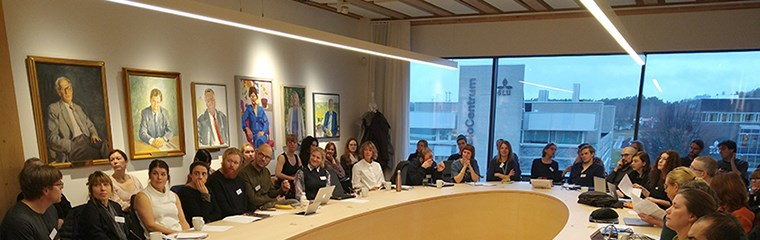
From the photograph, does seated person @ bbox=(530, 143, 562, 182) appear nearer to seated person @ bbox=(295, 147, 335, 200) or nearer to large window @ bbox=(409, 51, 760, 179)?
large window @ bbox=(409, 51, 760, 179)

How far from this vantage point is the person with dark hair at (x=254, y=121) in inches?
227

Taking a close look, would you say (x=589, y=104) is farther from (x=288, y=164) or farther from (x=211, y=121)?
(x=211, y=121)

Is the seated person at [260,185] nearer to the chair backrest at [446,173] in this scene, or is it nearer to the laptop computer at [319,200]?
the laptop computer at [319,200]

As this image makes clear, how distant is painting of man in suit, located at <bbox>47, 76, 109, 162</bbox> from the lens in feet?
12.4

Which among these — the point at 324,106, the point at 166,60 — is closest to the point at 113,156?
the point at 166,60

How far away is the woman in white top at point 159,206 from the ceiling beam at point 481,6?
4663 millimetres

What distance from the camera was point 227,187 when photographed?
4.02m

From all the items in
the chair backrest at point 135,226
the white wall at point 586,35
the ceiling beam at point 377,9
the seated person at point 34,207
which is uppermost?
the ceiling beam at point 377,9

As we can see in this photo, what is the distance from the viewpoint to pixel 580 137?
7.38m

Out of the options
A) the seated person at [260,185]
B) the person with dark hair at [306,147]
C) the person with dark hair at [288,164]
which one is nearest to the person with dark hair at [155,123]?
the seated person at [260,185]

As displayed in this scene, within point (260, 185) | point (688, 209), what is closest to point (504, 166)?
point (260, 185)

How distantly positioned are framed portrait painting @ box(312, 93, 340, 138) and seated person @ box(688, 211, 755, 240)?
18.3ft

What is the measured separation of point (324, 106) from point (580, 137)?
4257 millimetres

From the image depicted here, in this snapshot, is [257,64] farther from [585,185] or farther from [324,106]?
[585,185]
